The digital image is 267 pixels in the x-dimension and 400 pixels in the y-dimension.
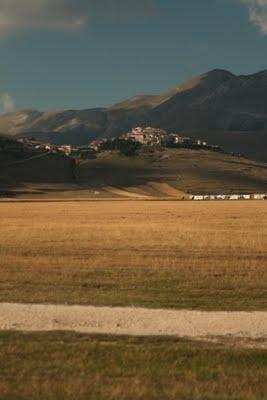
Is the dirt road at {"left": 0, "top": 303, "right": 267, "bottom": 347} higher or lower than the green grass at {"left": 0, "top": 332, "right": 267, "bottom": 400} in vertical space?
lower

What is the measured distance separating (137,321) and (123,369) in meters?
3.43

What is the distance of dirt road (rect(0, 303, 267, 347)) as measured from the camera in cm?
1323

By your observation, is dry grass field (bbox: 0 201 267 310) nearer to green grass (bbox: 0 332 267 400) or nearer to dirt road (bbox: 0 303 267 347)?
dirt road (bbox: 0 303 267 347)

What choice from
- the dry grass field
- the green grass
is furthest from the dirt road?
the dry grass field

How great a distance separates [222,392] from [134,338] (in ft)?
10.9

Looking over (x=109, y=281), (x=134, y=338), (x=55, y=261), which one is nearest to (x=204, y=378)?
(x=134, y=338)

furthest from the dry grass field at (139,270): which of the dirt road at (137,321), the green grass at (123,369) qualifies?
the green grass at (123,369)

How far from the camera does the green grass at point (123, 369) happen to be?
963cm

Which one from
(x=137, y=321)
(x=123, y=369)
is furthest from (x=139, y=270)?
(x=123, y=369)

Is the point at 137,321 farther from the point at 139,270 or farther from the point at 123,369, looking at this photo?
the point at 139,270

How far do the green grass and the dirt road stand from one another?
703 millimetres

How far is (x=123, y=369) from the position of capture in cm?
1079

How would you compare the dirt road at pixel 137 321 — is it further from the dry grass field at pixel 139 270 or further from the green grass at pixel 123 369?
the dry grass field at pixel 139 270

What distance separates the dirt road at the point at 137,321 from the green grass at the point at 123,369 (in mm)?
703
